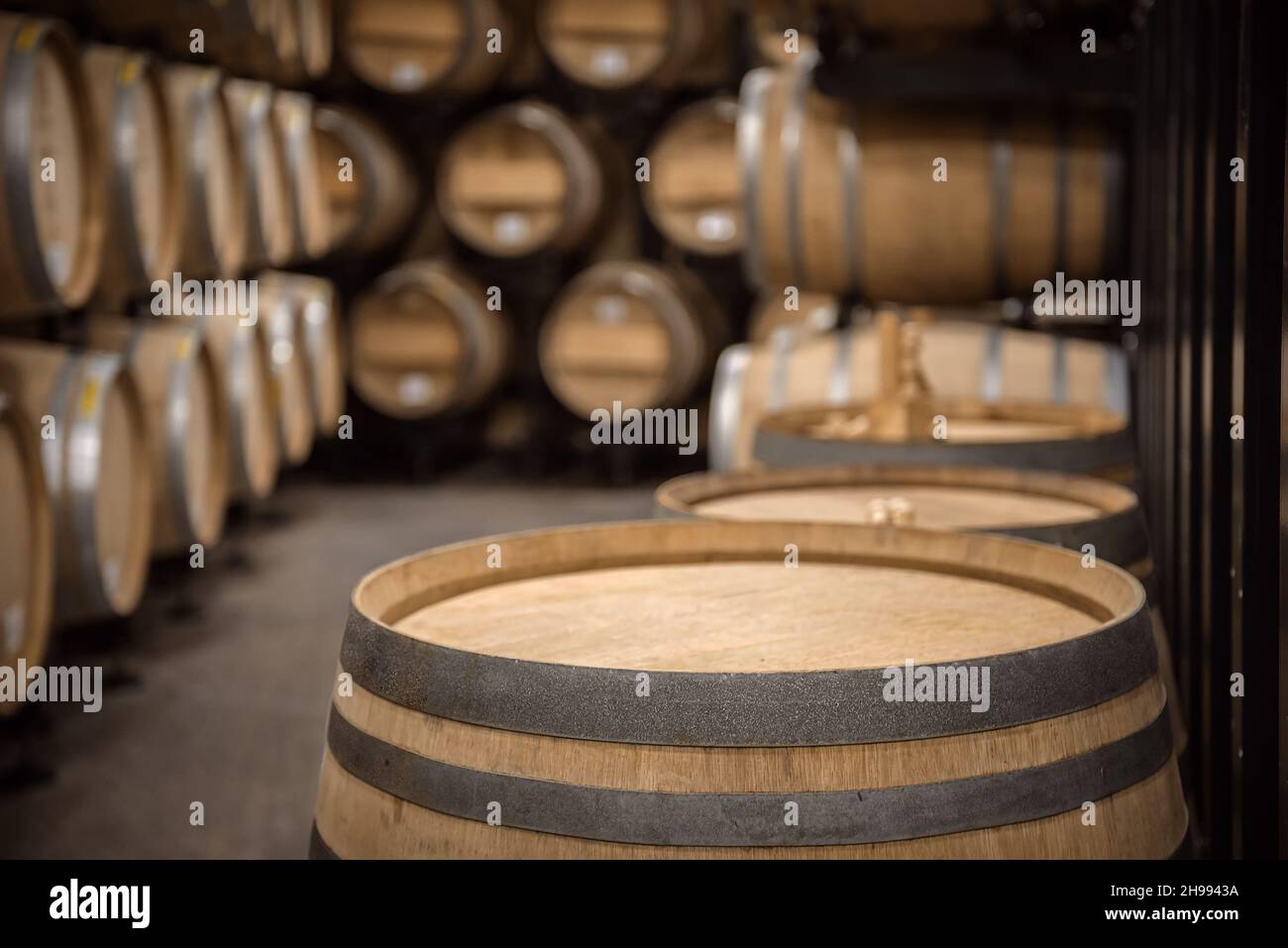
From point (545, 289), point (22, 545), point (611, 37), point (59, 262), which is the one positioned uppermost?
point (611, 37)

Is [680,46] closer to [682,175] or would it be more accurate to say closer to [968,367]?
[682,175]

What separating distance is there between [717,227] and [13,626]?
5.43 meters

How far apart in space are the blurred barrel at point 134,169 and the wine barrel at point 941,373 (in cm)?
209

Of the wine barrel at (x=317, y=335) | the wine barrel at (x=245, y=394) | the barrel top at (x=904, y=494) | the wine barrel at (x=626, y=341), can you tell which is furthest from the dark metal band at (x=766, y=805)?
the wine barrel at (x=626, y=341)

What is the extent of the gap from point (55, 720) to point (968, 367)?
2.96m

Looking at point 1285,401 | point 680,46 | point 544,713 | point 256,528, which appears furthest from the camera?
point 680,46

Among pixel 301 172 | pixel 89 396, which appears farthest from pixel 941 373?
pixel 301 172

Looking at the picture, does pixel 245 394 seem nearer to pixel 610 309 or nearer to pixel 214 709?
pixel 214 709

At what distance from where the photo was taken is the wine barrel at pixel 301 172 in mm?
7492

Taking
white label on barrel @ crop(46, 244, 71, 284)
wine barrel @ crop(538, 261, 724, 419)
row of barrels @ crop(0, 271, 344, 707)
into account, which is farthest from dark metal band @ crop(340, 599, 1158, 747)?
wine barrel @ crop(538, 261, 724, 419)

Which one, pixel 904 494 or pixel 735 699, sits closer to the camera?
pixel 735 699

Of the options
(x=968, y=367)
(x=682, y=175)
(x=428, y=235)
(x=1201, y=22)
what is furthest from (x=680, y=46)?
(x=1201, y=22)

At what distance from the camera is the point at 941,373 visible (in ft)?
13.3
